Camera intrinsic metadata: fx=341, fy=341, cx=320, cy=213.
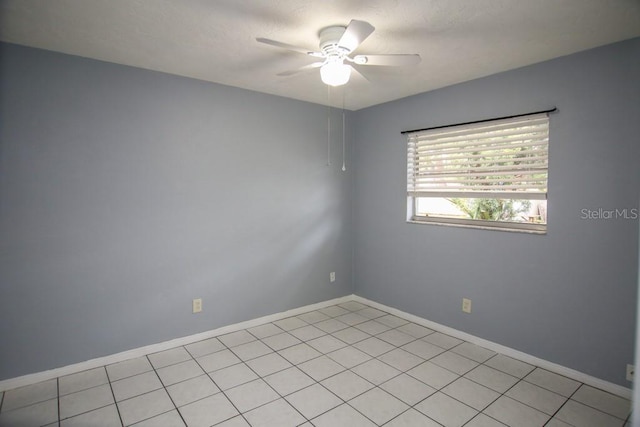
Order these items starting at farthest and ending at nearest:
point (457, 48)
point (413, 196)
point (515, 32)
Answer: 1. point (413, 196)
2. point (457, 48)
3. point (515, 32)

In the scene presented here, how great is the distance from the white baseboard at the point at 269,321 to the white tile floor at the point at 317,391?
5cm

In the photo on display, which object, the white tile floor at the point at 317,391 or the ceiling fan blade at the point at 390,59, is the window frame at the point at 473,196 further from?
the ceiling fan blade at the point at 390,59

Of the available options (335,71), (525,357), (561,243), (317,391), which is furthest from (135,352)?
(561,243)

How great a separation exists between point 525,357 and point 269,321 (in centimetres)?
232

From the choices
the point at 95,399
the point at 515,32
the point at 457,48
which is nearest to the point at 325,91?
the point at 457,48

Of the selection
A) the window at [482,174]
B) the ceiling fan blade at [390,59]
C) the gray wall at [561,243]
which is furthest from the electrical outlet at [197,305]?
the ceiling fan blade at [390,59]

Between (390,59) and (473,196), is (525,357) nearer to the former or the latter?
(473,196)

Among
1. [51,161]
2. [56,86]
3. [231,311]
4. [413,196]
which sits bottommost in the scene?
[231,311]

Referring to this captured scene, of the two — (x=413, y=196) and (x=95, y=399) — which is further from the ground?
(x=413, y=196)

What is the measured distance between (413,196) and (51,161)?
313cm

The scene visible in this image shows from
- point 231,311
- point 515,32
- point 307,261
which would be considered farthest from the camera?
point 307,261

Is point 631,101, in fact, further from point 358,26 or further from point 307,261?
point 307,261

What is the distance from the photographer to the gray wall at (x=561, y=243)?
2.27 meters

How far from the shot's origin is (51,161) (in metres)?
2.43
